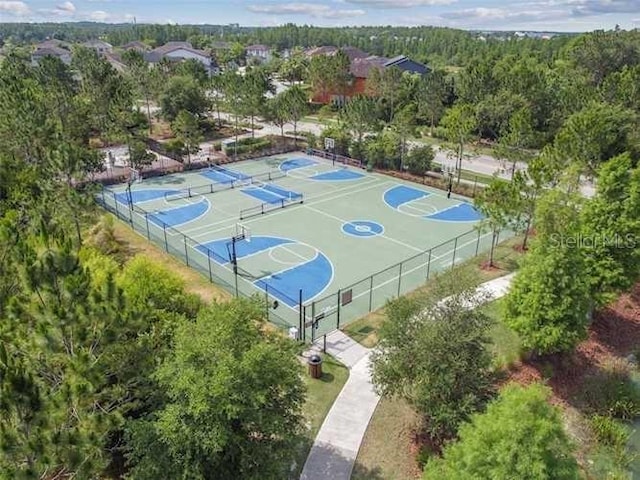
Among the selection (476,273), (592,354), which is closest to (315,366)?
(592,354)

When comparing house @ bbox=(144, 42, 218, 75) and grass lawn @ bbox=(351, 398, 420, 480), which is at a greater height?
house @ bbox=(144, 42, 218, 75)

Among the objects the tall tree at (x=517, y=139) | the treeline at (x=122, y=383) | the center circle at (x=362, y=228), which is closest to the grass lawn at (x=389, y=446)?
the treeline at (x=122, y=383)

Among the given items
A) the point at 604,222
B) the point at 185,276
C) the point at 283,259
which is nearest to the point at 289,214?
the point at 283,259

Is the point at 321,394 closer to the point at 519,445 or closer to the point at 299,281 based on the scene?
the point at 299,281

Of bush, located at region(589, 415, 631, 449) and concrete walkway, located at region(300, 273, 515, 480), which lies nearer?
concrete walkway, located at region(300, 273, 515, 480)

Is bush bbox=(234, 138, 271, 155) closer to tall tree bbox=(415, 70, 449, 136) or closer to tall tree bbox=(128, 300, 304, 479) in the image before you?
tall tree bbox=(415, 70, 449, 136)

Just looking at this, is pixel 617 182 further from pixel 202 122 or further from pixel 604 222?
pixel 202 122

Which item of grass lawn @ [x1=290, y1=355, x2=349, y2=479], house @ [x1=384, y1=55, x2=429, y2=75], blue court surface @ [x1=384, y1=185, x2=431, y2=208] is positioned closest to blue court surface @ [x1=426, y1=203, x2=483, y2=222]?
blue court surface @ [x1=384, y1=185, x2=431, y2=208]

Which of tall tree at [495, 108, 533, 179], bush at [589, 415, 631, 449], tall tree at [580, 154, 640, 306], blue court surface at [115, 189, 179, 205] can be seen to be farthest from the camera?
blue court surface at [115, 189, 179, 205]
